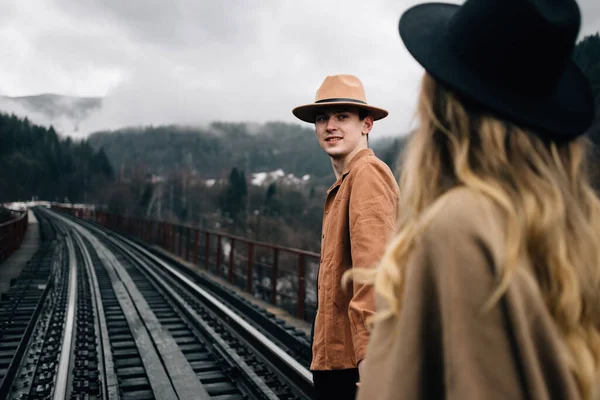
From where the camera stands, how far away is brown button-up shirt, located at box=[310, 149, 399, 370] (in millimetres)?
2010

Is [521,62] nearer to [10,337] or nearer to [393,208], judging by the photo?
[393,208]

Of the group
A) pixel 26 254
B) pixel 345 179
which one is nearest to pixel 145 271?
pixel 26 254

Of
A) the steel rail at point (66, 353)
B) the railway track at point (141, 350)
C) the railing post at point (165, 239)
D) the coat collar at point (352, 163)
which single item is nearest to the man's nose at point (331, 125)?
the coat collar at point (352, 163)

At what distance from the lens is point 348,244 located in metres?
2.17

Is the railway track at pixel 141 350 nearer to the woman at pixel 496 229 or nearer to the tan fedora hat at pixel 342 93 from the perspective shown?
the tan fedora hat at pixel 342 93

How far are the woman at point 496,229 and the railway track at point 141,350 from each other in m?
3.89

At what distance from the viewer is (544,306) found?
37.0 inches

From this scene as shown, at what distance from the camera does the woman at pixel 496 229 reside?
0.92 metres

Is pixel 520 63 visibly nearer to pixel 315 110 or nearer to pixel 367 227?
pixel 367 227

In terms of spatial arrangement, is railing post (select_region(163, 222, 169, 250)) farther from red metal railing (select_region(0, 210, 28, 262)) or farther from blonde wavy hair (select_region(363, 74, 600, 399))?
blonde wavy hair (select_region(363, 74, 600, 399))

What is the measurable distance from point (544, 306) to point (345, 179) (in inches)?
55.2

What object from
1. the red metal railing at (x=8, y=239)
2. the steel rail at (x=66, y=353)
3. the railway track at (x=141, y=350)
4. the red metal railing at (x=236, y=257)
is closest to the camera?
the steel rail at (x=66, y=353)

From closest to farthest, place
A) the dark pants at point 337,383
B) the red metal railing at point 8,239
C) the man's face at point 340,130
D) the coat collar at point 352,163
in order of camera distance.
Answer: the dark pants at point 337,383
the coat collar at point 352,163
the man's face at point 340,130
the red metal railing at point 8,239

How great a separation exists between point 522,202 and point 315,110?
5.78ft
